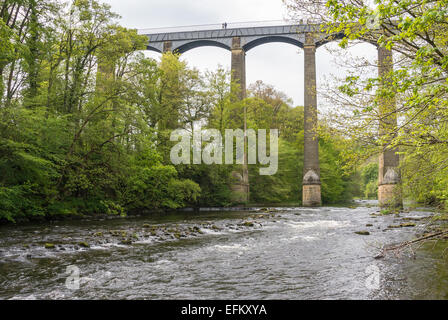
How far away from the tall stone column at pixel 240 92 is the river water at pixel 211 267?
709 inches

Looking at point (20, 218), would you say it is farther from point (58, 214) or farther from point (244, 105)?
point (244, 105)

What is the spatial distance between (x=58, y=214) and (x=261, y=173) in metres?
21.0

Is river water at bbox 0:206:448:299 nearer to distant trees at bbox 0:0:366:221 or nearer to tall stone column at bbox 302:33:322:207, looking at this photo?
distant trees at bbox 0:0:366:221

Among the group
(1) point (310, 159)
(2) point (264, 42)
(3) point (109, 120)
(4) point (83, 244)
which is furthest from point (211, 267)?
Answer: (2) point (264, 42)

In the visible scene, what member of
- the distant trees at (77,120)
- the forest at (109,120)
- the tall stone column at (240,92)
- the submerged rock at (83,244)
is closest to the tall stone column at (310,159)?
the tall stone column at (240,92)

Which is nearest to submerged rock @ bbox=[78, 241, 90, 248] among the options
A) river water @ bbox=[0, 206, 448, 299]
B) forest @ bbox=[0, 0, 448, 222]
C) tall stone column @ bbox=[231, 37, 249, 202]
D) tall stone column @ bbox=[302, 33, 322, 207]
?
river water @ bbox=[0, 206, 448, 299]

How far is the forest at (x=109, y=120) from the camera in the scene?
560 cm

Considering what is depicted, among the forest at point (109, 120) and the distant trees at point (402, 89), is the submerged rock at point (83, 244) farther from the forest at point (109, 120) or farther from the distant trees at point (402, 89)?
the distant trees at point (402, 89)

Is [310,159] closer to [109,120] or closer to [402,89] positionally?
[109,120]

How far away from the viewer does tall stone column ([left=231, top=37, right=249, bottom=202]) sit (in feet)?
94.6

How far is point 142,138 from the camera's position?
15.7 m

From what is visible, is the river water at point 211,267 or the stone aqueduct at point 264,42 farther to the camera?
the stone aqueduct at point 264,42

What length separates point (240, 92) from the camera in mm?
31266

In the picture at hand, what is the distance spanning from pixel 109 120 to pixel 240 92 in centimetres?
1725
